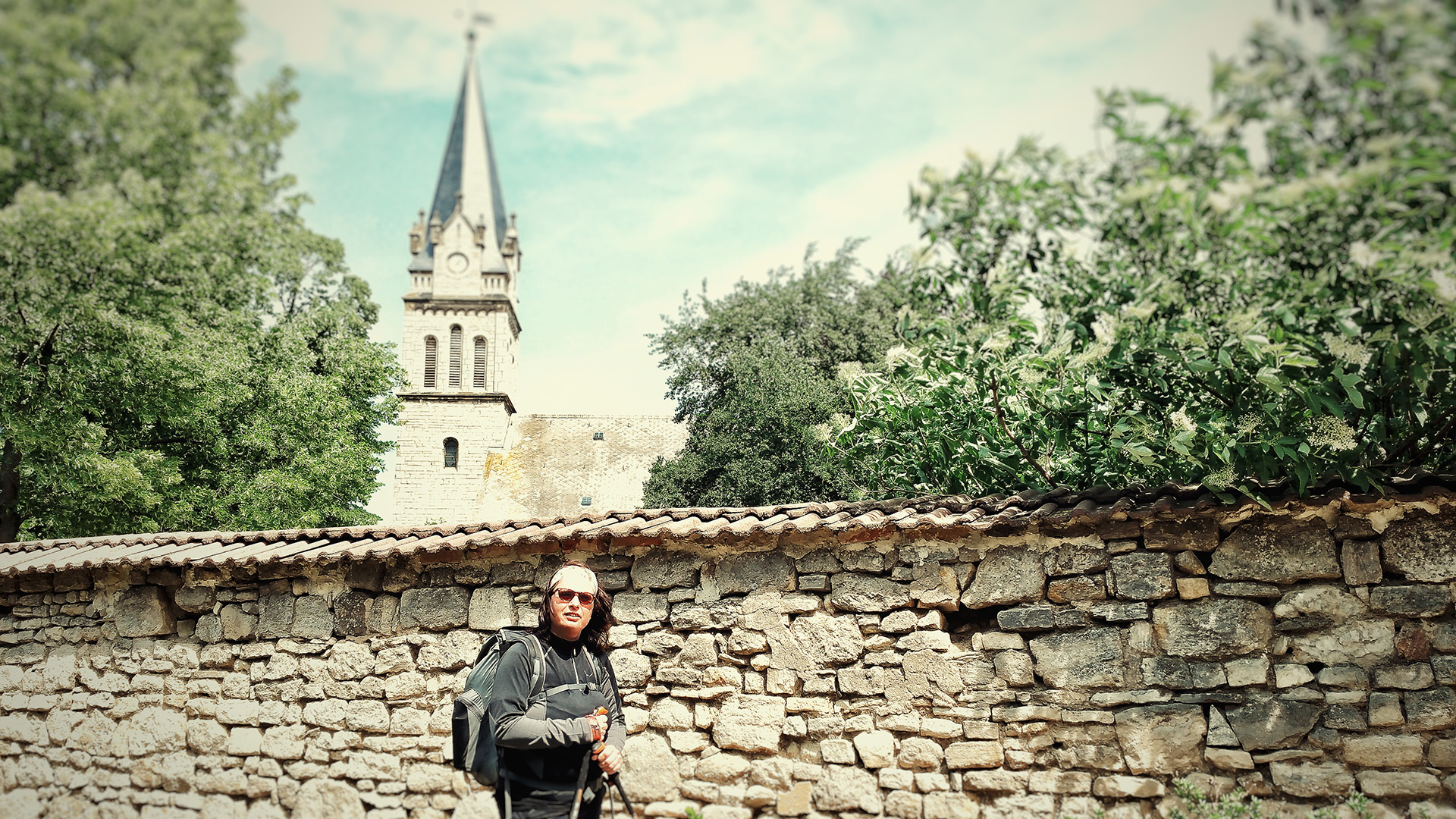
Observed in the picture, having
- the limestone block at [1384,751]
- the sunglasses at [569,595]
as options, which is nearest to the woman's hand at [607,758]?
the sunglasses at [569,595]

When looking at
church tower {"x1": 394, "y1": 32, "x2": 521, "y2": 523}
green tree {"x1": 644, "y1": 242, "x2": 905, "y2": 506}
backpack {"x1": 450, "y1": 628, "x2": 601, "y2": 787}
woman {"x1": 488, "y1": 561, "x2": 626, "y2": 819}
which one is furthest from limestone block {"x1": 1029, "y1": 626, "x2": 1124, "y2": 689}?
church tower {"x1": 394, "y1": 32, "x2": 521, "y2": 523}

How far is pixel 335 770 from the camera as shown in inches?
202

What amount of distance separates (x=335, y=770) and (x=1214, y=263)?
5541mm

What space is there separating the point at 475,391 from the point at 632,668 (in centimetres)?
2957

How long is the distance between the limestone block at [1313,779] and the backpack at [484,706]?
323 cm

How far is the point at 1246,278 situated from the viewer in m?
3.92

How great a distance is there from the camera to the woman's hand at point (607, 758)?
312 centimetres

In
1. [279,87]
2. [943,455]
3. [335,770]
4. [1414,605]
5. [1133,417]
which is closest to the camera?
[1414,605]

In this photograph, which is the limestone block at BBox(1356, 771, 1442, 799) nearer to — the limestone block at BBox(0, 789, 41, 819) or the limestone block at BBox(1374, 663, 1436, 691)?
the limestone block at BBox(1374, 663, 1436, 691)

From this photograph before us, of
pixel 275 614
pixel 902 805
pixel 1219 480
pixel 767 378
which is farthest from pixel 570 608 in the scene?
pixel 767 378

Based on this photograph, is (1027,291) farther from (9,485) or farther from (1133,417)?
(9,485)

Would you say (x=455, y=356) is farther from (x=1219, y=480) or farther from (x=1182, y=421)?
(x=1219, y=480)

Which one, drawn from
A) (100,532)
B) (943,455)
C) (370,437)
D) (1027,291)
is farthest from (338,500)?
(1027,291)

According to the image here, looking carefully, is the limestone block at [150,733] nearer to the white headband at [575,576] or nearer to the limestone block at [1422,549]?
the white headband at [575,576]
